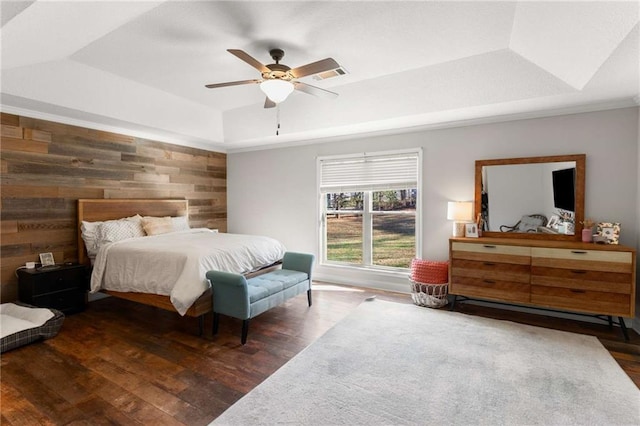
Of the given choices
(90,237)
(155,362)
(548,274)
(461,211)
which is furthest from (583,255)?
(90,237)

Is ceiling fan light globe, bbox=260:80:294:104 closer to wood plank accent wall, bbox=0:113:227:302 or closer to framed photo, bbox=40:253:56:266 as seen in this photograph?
wood plank accent wall, bbox=0:113:227:302

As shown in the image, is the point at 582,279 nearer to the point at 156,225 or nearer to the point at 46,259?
the point at 156,225

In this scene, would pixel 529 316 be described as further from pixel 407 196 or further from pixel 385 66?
pixel 385 66

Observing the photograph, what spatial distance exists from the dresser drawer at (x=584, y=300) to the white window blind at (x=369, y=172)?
1.96m

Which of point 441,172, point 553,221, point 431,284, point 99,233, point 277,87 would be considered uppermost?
point 277,87

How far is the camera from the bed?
3.10m

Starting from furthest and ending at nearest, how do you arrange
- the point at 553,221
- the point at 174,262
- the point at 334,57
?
the point at 553,221 → the point at 174,262 → the point at 334,57

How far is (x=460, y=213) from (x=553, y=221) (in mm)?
993

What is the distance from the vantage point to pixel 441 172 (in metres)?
4.23

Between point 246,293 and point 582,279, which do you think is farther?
point 582,279

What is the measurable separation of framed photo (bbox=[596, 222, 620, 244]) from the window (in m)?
1.93

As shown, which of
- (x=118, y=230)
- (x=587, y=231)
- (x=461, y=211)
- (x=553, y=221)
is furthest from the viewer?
(x=118, y=230)

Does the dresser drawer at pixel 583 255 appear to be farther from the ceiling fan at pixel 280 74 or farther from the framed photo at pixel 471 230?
the ceiling fan at pixel 280 74

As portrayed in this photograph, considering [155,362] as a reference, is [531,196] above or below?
above
